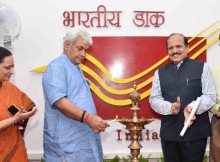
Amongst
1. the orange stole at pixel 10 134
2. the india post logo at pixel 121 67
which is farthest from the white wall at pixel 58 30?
the orange stole at pixel 10 134

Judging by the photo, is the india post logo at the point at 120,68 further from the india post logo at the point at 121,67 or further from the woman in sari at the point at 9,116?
the woman in sari at the point at 9,116

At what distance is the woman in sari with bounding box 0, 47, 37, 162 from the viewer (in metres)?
1.95

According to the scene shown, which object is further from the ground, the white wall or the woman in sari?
the white wall

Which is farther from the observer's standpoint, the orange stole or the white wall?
the white wall

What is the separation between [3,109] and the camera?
2014 mm

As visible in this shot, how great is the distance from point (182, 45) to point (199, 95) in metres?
0.33

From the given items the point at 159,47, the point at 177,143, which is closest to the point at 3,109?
the point at 177,143

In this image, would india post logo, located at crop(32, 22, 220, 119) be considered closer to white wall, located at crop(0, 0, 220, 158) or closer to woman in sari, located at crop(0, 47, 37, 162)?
white wall, located at crop(0, 0, 220, 158)

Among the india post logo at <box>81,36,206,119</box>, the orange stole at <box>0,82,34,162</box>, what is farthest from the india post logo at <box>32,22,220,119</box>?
the orange stole at <box>0,82,34,162</box>

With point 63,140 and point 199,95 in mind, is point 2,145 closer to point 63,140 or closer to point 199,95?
point 63,140

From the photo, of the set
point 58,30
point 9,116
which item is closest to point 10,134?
point 9,116

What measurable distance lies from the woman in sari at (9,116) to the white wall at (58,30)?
33.7 inches

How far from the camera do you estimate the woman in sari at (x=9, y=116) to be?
1.95 m

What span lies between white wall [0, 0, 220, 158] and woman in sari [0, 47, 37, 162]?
857mm
